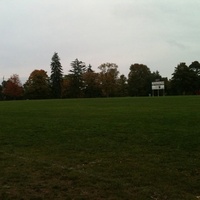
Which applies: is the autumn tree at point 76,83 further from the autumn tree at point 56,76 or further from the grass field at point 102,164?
the grass field at point 102,164

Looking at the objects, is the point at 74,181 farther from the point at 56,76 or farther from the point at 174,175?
the point at 56,76

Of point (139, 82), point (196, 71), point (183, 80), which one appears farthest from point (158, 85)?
point (196, 71)

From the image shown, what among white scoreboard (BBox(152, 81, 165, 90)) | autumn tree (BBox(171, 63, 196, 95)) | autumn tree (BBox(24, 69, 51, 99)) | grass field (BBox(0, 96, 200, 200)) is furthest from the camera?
autumn tree (BBox(24, 69, 51, 99))

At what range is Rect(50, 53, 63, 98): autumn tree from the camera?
127 m

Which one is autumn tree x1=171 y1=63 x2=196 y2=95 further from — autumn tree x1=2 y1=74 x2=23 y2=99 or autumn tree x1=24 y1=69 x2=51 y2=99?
autumn tree x1=2 y1=74 x2=23 y2=99

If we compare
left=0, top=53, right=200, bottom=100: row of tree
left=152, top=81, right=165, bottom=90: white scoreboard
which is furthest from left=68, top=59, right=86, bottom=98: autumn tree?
left=152, top=81, right=165, bottom=90: white scoreboard

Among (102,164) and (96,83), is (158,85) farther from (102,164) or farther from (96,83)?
(102,164)

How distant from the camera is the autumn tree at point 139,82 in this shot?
130 meters

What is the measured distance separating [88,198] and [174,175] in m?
2.35

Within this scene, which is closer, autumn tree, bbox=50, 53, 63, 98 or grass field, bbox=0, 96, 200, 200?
grass field, bbox=0, 96, 200, 200

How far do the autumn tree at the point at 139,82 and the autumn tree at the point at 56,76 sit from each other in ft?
82.6

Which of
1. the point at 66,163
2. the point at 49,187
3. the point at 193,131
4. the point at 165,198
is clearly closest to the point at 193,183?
the point at 165,198

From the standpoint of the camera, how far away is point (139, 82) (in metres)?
131

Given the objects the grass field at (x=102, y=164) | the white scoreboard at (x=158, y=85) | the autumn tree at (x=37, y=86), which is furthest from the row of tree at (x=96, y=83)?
the grass field at (x=102, y=164)
